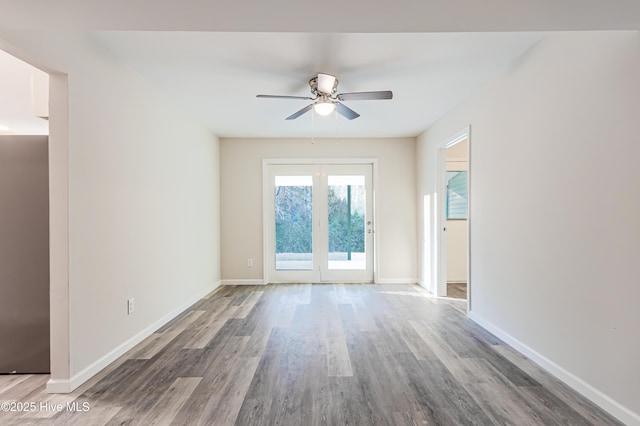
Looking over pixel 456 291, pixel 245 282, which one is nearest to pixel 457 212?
pixel 456 291

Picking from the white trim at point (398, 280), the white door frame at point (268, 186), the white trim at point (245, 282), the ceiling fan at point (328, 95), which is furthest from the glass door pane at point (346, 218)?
the ceiling fan at point (328, 95)

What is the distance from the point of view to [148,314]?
3.06m

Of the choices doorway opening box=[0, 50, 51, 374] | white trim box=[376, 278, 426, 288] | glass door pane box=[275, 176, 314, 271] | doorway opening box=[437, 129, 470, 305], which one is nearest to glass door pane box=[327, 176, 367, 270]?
glass door pane box=[275, 176, 314, 271]

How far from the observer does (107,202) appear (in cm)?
248

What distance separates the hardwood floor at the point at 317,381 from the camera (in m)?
1.83

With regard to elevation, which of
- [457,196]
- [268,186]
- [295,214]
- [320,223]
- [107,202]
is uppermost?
[268,186]

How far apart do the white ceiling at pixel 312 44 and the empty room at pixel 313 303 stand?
0.05 feet

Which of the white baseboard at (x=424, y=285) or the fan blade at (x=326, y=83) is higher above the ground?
the fan blade at (x=326, y=83)

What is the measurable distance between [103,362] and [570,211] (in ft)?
11.2

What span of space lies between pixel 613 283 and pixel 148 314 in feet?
11.6

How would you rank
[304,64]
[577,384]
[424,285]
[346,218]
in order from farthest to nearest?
1. [346,218]
2. [424,285]
3. [304,64]
4. [577,384]

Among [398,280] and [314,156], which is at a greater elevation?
[314,156]

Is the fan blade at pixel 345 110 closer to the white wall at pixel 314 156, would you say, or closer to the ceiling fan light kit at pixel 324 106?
the ceiling fan light kit at pixel 324 106

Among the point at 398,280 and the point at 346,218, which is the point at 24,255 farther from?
the point at 398,280
